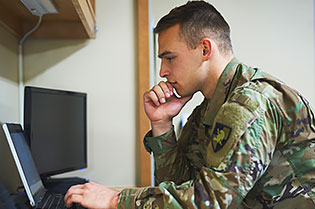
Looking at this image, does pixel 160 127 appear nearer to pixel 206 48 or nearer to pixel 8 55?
pixel 206 48

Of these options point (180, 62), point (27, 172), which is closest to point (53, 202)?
point (27, 172)

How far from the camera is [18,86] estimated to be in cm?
186

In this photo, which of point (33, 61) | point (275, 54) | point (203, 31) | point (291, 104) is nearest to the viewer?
point (291, 104)

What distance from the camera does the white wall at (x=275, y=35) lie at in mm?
2078

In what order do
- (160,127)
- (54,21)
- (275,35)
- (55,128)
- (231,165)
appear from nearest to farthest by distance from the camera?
1. (231,165)
2. (160,127)
3. (55,128)
4. (54,21)
5. (275,35)

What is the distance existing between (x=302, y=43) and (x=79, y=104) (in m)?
1.39

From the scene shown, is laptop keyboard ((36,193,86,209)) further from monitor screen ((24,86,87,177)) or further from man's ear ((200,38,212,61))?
man's ear ((200,38,212,61))

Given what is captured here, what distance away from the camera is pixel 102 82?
1941 mm

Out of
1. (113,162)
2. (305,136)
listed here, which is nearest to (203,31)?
(305,136)

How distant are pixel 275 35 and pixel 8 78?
5.05 feet

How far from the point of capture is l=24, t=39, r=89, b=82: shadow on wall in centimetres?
192

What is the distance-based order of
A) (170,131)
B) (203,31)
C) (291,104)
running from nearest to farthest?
(291,104) → (203,31) → (170,131)

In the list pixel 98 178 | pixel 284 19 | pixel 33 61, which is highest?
pixel 284 19

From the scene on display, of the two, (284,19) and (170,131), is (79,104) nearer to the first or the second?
(170,131)
